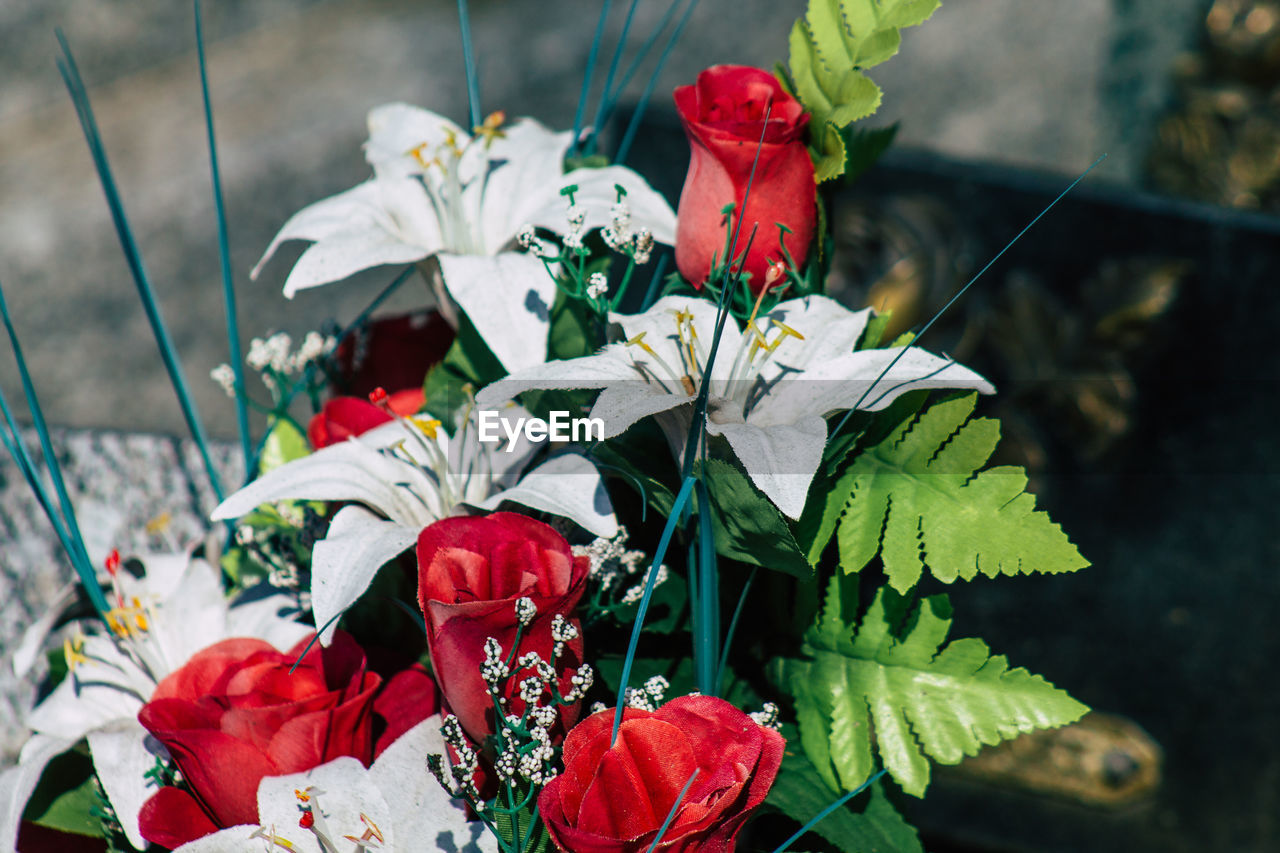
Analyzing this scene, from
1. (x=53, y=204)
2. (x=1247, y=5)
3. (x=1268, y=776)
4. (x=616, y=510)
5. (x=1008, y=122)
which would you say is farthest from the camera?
(x=53, y=204)

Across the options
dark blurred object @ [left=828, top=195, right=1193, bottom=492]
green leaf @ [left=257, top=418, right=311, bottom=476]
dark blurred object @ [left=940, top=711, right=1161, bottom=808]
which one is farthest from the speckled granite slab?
dark blurred object @ [left=940, top=711, right=1161, bottom=808]

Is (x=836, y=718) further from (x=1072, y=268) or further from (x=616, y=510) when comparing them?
(x=1072, y=268)

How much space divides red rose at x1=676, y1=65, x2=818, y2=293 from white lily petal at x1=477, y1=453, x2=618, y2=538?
125 mm

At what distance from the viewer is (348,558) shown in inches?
16.6

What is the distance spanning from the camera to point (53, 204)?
102 inches

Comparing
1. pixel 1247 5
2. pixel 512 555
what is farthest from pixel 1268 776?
pixel 512 555

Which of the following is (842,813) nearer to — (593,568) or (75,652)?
(593,568)

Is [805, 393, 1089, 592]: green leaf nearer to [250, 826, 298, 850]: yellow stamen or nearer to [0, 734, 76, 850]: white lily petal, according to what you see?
[250, 826, 298, 850]: yellow stamen

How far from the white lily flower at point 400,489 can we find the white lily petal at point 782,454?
0.24 ft

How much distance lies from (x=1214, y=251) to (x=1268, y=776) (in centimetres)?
63

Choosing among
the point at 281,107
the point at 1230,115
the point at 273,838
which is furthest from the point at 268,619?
the point at 281,107

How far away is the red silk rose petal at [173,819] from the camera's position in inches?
16.7

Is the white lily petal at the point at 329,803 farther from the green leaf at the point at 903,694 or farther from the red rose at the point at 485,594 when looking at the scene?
the green leaf at the point at 903,694

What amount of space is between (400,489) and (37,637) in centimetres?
23
